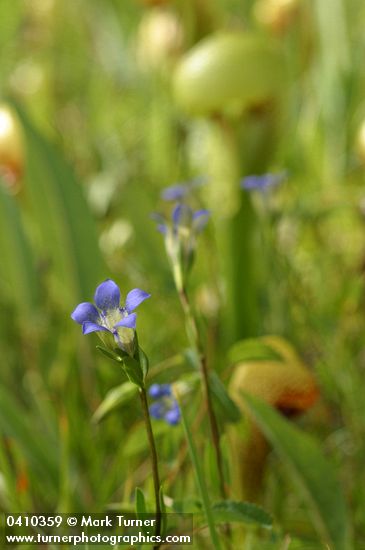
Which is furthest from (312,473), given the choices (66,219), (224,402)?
(66,219)

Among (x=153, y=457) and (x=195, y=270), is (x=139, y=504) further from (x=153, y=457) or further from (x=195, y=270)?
(x=195, y=270)

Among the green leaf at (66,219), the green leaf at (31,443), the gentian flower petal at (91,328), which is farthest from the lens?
the green leaf at (66,219)

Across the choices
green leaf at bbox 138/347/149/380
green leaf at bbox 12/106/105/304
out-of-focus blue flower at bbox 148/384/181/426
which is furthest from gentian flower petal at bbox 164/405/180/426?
green leaf at bbox 12/106/105/304

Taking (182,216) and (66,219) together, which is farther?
(66,219)

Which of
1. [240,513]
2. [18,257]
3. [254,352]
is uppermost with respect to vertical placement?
[18,257]

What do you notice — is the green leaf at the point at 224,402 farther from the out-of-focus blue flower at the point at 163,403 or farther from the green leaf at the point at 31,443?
the green leaf at the point at 31,443

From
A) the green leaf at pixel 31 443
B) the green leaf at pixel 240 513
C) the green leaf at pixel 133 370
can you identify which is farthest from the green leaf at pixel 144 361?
the green leaf at pixel 31 443

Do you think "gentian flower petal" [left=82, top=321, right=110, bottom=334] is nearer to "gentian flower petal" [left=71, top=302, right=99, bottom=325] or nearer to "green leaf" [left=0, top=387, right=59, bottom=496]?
"gentian flower petal" [left=71, top=302, right=99, bottom=325]
